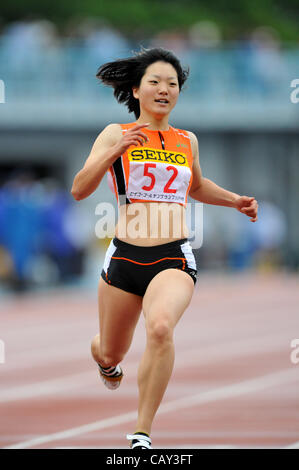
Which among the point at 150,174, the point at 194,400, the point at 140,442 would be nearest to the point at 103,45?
the point at 194,400

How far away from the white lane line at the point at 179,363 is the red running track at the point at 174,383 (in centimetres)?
1

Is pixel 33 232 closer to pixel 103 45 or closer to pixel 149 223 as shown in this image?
pixel 103 45

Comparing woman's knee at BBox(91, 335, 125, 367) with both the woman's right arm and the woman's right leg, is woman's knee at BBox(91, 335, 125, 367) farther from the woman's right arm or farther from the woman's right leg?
the woman's right arm

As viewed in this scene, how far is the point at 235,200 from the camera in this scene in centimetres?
667

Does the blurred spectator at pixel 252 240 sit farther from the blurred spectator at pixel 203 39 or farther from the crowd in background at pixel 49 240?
the blurred spectator at pixel 203 39

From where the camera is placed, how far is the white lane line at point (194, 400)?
697cm

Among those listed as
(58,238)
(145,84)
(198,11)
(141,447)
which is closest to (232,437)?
(141,447)

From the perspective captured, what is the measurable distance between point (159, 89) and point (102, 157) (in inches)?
23.9

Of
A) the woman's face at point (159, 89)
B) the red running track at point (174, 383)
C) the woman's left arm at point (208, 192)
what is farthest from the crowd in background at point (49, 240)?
the woman's face at point (159, 89)

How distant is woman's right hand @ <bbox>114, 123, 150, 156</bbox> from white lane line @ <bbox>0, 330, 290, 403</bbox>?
11.1 feet

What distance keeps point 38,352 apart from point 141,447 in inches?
258

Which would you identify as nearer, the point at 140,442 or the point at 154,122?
the point at 140,442

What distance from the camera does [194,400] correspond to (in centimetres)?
852
